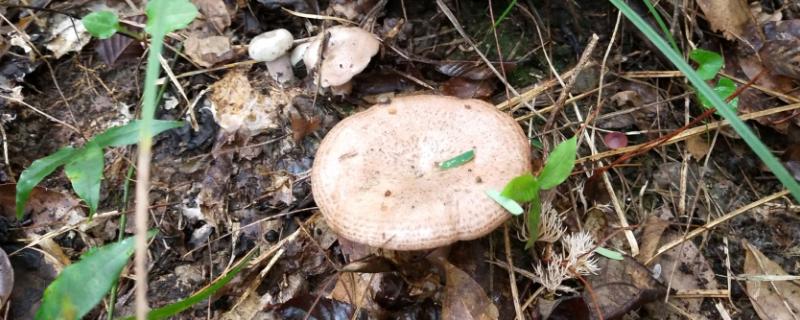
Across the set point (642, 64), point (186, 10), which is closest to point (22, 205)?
point (186, 10)

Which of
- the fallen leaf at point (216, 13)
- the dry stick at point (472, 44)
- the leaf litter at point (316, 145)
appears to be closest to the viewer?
the leaf litter at point (316, 145)

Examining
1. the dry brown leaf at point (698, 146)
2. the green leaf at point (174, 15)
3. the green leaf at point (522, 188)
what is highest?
the green leaf at point (174, 15)

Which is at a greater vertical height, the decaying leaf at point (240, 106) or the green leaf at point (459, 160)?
the green leaf at point (459, 160)

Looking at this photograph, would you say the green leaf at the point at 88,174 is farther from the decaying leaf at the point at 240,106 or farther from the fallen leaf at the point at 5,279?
the decaying leaf at the point at 240,106

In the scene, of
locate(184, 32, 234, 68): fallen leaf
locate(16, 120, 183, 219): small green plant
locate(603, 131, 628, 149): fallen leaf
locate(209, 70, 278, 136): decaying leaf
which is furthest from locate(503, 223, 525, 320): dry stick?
locate(184, 32, 234, 68): fallen leaf

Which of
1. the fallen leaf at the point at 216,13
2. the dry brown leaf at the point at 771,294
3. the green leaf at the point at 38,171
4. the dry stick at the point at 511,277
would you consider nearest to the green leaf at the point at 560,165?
Answer: the dry stick at the point at 511,277
